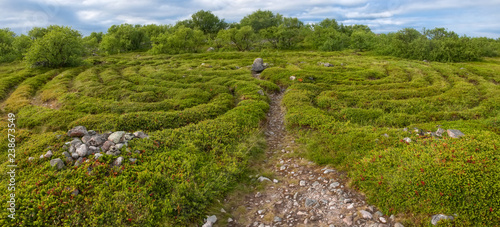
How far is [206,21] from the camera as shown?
426 feet

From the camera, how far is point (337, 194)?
1200 cm

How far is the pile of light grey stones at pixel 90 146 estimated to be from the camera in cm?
1324

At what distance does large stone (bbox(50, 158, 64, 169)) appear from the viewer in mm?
12625

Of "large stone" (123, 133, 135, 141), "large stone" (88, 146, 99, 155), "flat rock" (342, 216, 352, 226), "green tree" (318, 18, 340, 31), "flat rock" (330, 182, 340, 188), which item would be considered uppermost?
"green tree" (318, 18, 340, 31)

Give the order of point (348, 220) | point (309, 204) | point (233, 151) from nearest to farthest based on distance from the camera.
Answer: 1. point (348, 220)
2. point (309, 204)
3. point (233, 151)

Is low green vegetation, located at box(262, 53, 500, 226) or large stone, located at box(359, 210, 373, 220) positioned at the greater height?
low green vegetation, located at box(262, 53, 500, 226)

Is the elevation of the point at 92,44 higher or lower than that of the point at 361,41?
higher

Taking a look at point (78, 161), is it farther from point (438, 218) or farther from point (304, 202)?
point (438, 218)

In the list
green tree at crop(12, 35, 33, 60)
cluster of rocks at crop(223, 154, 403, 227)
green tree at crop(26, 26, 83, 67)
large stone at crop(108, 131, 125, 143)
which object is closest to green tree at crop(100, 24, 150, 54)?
green tree at crop(12, 35, 33, 60)

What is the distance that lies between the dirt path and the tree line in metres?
57.7

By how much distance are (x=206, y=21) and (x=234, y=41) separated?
47.4 meters

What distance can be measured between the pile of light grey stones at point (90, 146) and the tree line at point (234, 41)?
48872 millimetres

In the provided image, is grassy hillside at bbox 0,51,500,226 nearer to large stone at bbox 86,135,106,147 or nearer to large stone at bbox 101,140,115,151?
large stone at bbox 101,140,115,151

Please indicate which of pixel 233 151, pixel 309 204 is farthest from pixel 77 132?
pixel 309 204
